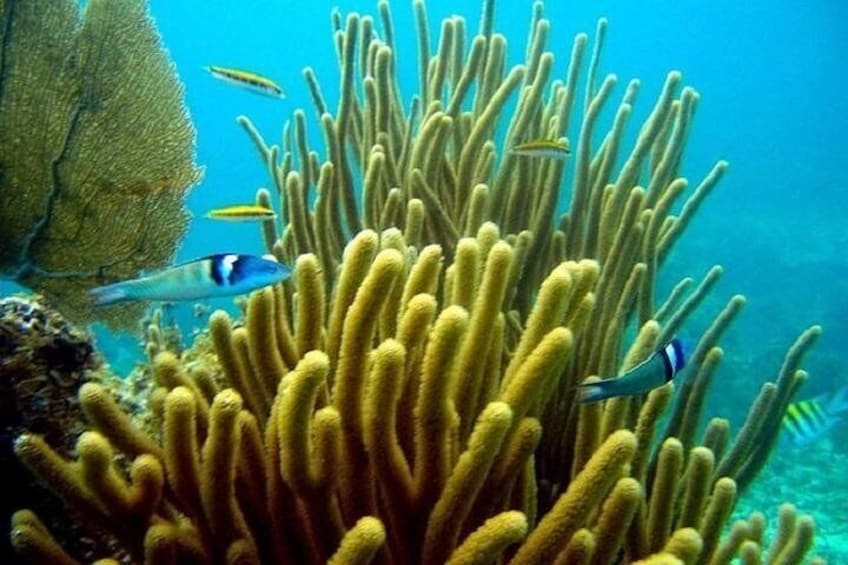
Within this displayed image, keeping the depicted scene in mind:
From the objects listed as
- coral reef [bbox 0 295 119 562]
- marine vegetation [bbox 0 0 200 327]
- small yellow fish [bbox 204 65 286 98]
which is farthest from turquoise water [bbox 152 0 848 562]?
coral reef [bbox 0 295 119 562]

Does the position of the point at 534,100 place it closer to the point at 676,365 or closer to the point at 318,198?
the point at 318,198

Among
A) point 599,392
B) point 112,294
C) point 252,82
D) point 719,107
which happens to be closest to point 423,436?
point 599,392

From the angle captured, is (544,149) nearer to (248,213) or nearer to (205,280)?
(248,213)

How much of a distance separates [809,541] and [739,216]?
30.5 metres

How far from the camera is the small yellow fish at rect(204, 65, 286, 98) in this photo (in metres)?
5.45

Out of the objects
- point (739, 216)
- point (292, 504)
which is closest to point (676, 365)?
point (292, 504)

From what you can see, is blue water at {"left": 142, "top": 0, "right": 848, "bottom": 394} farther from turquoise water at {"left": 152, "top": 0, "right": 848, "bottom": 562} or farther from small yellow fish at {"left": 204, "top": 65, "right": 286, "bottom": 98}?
small yellow fish at {"left": 204, "top": 65, "right": 286, "bottom": 98}

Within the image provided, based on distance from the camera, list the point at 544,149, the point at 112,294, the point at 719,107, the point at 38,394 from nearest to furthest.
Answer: the point at 112,294 < the point at 38,394 < the point at 544,149 < the point at 719,107

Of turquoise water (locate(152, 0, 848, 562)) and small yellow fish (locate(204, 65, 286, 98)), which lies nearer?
small yellow fish (locate(204, 65, 286, 98))

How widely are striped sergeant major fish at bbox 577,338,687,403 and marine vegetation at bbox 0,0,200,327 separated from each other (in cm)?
233

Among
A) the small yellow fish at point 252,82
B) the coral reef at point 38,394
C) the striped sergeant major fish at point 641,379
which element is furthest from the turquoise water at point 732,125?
the coral reef at point 38,394

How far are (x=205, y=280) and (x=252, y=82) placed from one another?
3642mm

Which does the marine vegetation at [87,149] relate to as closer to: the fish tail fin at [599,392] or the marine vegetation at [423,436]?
the marine vegetation at [423,436]

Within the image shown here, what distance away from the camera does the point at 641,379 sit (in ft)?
7.17
